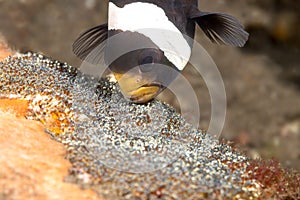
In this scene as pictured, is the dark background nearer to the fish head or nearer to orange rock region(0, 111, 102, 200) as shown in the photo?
the fish head

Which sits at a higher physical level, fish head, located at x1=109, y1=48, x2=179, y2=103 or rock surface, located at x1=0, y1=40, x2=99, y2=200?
fish head, located at x1=109, y1=48, x2=179, y2=103

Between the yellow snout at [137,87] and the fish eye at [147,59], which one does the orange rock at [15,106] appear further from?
the fish eye at [147,59]

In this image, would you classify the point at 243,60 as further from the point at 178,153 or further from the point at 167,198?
the point at 167,198

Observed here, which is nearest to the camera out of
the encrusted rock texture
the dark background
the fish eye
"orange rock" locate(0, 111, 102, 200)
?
"orange rock" locate(0, 111, 102, 200)

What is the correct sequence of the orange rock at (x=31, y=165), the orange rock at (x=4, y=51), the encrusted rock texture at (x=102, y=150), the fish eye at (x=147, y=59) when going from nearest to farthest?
1. the orange rock at (x=31, y=165)
2. the encrusted rock texture at (x=102, y=150)
3. the fish eye at (x=147, y=59)
4. the orange rock at (x=4, y=51)

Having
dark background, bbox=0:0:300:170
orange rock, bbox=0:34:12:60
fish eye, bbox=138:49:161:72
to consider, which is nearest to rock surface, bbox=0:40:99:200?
fish eye, bbox=138:49:161:72

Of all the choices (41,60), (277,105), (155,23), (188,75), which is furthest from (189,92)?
(155,23)

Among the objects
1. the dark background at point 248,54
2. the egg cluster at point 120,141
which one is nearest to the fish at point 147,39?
the egg cluster at point 120,141
